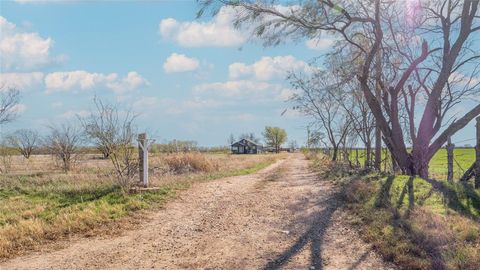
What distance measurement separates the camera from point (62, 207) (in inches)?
402

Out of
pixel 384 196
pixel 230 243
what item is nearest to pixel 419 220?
pixel 384 196

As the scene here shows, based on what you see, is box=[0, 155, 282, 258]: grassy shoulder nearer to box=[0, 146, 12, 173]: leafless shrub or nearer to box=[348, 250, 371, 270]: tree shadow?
box=[348, 250, 371, 270]: tree shadow

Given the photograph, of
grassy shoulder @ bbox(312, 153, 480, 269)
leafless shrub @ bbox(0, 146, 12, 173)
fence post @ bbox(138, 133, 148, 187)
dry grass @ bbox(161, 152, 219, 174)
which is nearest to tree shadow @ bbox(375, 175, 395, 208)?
grassy shoulder @ bbox(312, 153, 480, 269)

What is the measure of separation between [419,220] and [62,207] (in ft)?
24.5

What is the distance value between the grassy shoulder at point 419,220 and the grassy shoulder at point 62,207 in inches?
187

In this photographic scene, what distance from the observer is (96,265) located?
20.9ft

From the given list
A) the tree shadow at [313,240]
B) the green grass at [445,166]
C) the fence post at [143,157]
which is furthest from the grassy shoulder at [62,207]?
the green grass at [445,166]

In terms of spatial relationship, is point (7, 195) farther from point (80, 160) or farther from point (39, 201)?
point (80, 160)

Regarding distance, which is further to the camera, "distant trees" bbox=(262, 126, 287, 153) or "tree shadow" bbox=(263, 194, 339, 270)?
"distant trees" bbox=(262, 126, 287, 153)

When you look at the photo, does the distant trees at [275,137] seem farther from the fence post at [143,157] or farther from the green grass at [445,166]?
the fence post at [143,157]

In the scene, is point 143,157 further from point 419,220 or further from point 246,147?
point 246,147

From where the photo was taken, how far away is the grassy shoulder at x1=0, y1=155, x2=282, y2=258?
7.93m

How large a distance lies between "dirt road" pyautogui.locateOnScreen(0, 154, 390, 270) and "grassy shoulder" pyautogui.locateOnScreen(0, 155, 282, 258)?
0.63 m

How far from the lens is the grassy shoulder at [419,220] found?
19.6 feet
